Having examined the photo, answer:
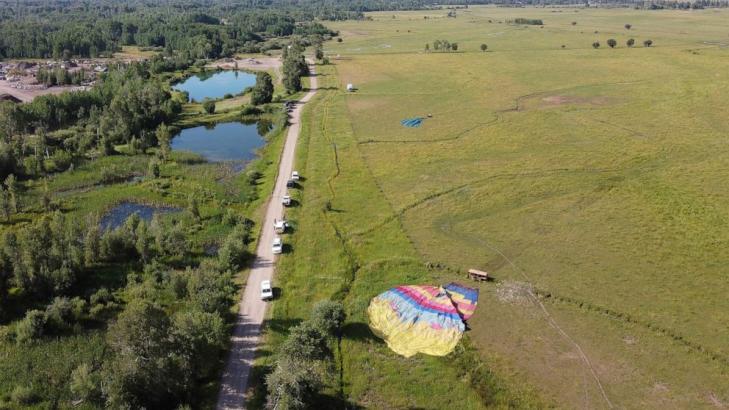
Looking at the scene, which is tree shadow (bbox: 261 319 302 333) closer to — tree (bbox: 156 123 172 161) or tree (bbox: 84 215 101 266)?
tree (bbox: 84 215 101 266)

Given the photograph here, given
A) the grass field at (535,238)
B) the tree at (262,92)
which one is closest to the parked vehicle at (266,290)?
the grass field at (535,238)

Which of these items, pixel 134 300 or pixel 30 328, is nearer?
pixel 134 300

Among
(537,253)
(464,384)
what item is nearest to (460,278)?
(537,253)

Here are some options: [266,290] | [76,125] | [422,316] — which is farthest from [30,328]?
[76,125]

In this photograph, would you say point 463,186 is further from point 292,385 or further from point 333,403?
point 292,385

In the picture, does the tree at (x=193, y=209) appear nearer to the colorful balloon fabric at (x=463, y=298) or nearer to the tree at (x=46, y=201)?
the tree at (x=46, y=201)

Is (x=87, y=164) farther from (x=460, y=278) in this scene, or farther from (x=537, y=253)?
(x=537, y=253)

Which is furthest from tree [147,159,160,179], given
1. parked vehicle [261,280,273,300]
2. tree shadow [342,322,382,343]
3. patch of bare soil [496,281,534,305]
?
patch of bare soil [496,281,534,305]
